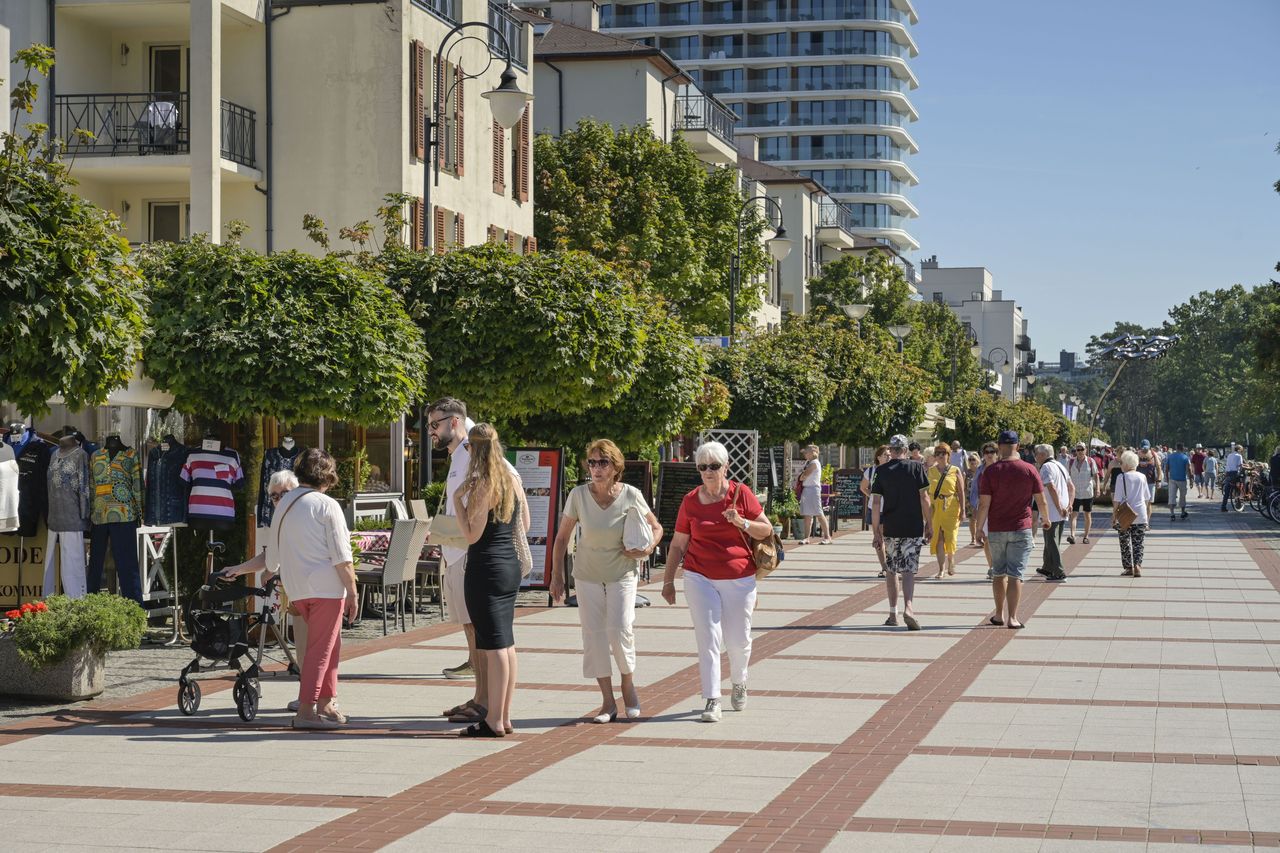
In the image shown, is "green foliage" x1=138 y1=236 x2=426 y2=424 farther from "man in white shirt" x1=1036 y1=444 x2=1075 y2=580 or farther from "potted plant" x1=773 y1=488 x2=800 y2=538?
"potted plant" x1=773 y1=488 x2=800 y2=538

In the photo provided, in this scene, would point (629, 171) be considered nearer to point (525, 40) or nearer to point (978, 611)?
point (525, 40)

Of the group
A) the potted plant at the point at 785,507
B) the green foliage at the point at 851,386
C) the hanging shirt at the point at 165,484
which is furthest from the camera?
the green foliage at the point at 851,386

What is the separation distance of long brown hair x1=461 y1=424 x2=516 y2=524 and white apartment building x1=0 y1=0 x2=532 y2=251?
58.5ft

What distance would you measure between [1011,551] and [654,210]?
2559cm

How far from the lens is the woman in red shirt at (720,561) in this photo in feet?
35.0

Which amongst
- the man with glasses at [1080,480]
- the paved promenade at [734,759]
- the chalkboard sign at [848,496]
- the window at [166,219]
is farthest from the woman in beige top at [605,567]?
the chalkboard sign at [848,496]

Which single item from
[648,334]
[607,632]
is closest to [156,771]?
A: [607,632]

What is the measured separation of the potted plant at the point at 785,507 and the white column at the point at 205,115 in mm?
10929

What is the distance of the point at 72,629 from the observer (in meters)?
11.0

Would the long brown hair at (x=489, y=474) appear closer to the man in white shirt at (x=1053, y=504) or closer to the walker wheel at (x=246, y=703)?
the walker wheel at (x=246, y=703)

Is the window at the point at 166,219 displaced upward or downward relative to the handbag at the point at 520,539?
upward

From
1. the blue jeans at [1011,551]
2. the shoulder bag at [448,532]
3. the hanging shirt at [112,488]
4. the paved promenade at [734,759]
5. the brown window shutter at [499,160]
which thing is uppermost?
the brown window shutter at [499,160]

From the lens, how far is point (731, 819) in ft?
24.9

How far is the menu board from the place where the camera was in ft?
58.9
